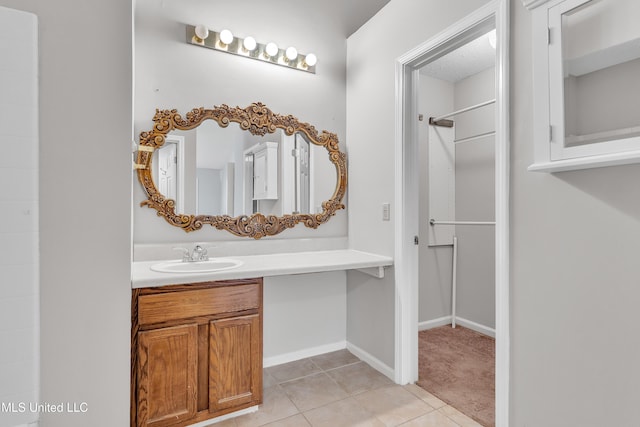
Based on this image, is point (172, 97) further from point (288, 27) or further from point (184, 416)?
point (184, 416)

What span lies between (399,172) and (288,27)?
1.37m

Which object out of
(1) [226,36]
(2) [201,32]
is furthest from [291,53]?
(2) [201,32]

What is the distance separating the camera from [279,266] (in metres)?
1.90

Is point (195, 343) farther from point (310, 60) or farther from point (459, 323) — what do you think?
point (459, 323)

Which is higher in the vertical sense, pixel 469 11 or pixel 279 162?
pixel 469 11

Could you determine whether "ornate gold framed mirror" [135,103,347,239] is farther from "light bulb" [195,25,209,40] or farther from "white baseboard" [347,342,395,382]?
"white baseboard" [347,342,395,382]

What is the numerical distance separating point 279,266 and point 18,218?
1.16 metres

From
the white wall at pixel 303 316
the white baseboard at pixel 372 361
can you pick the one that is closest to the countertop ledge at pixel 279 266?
the white wall at pixel 303 316

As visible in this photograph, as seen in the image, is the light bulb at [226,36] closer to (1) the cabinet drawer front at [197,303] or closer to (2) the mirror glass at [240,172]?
(2) the mirror glass at [240,172]

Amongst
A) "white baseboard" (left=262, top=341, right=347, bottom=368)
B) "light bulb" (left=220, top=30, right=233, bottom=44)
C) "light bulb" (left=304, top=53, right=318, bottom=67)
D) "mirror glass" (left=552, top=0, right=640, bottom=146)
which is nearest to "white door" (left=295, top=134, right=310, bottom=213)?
"light bulb" (left=304, top=53, right=318, bottom=67)

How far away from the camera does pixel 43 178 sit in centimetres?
111

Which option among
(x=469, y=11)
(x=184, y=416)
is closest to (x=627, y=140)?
(x=469, y=11)

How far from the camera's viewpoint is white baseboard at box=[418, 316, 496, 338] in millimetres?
2963

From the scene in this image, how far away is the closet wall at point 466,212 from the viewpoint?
2.98m
